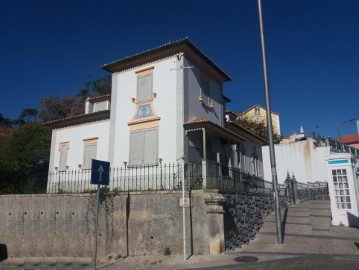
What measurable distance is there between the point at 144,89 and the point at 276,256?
10148 mm

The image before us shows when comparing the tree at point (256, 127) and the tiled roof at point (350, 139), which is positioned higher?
the tiled roof at point (350, 139)

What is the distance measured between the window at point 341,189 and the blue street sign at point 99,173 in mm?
9433

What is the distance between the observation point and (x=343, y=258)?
28.6ft

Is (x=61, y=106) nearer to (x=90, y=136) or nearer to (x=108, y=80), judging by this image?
(x=108, y=80)

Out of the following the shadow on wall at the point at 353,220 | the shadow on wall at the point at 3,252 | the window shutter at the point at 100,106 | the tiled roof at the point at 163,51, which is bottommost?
the shadow on wall at the point at 3,252

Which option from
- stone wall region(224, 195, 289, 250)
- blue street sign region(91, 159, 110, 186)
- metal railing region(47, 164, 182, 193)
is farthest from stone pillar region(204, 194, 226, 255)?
blue street sign region(91, 159, 110, 186)

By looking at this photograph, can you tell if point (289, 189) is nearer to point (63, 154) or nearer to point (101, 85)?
point (63, 154)

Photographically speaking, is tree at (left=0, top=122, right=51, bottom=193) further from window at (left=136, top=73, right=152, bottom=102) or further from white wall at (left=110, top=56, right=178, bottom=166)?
window at (left=136, top=73, right=152, bottom=102)

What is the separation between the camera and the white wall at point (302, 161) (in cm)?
3122

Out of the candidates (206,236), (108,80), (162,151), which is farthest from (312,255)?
(108,80)

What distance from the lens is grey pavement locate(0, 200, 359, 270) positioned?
8695 millimetres

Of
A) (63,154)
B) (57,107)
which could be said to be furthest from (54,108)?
(63,154)

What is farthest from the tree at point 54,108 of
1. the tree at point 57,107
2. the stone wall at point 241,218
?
the stone wall at point 241,218

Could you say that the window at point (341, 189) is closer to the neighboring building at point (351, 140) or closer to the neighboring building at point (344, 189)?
the neighboring building at point (344, 189)
